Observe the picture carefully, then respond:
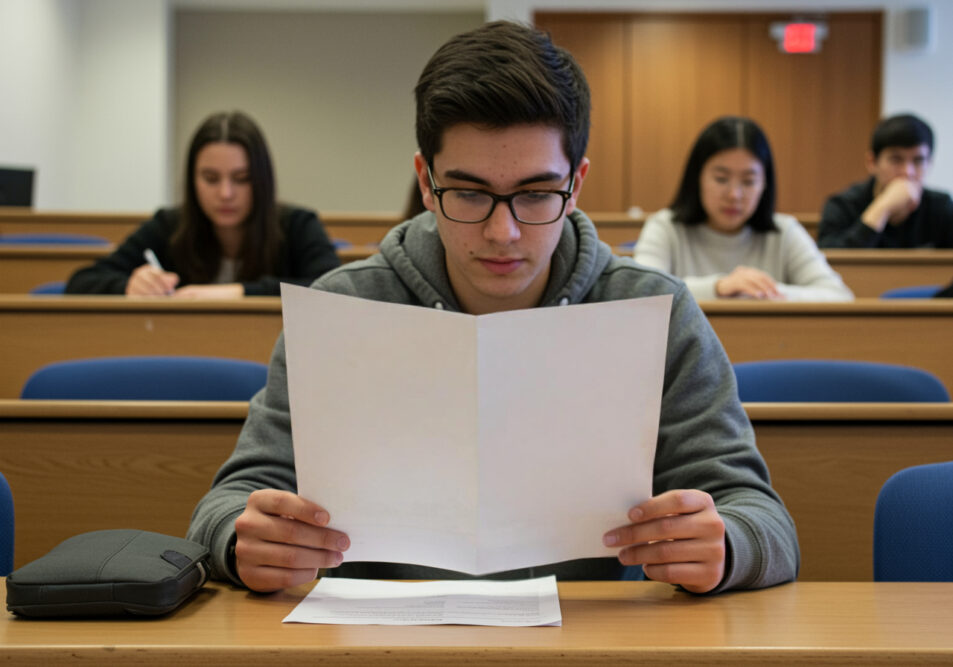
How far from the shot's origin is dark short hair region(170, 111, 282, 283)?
9.37 ft

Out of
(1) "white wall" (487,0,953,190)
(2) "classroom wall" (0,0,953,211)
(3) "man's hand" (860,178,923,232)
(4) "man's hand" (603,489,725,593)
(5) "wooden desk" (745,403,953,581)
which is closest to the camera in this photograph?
(4) "man's hand" (603,489,725,593)

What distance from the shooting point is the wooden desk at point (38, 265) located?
145 inches

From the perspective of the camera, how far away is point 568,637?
805mm

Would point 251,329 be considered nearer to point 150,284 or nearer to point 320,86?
point 150,284

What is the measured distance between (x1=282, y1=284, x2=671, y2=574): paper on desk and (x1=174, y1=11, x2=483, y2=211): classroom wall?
773 centimetres

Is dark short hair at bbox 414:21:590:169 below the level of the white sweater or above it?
above

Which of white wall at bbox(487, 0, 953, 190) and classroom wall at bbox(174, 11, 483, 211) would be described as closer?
white wall at bbox(487, 0, 953, 190)

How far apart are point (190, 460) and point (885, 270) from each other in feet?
8.83

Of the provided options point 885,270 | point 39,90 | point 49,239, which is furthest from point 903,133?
point 39,90

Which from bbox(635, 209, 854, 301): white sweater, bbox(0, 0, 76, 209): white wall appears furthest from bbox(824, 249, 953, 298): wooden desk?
bbox(0, 0, 76, 209): white wall

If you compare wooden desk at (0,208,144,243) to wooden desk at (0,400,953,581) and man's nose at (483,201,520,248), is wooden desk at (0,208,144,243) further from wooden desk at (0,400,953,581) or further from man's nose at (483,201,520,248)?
man's nose at (483,201,520,248)

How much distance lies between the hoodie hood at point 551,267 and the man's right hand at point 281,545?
1.39 feet

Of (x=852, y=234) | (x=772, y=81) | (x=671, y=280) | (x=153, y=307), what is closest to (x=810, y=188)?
(x=772, y=81)

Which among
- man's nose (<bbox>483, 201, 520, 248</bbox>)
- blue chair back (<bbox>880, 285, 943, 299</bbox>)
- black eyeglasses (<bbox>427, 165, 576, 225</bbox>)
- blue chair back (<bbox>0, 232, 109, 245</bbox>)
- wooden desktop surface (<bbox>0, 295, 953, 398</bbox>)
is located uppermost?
blue chair back (<bbox>0, 232, 109, 245</bbox>)
